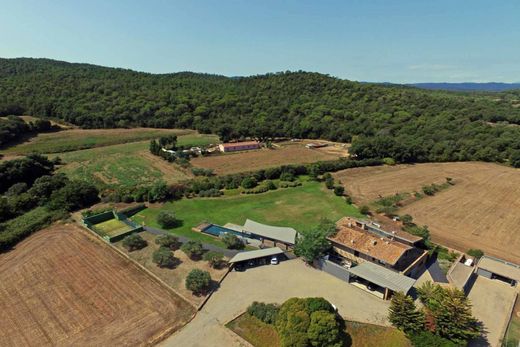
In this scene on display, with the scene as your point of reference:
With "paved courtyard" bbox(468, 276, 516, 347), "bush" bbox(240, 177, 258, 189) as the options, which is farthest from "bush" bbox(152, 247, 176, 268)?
"paved courtyard" bbox(468, 276, 516, 347)

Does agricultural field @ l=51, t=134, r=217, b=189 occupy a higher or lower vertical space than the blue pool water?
higher

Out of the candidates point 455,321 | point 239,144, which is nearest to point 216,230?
point 455,321

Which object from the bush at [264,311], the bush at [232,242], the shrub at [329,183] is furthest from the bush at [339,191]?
the bush at [264,311]

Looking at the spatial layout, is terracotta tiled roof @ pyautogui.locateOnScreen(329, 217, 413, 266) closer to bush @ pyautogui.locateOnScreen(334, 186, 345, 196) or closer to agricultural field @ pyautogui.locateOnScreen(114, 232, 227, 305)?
agricultural field @ pyautogui.locateOnScreen(114, 232, 227, 305)

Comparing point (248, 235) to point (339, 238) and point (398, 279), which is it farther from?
point (398, 279)

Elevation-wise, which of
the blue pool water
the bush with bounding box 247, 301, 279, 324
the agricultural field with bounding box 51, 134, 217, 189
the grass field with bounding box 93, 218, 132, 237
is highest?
the agricultural field with bounding box 51, 134, 217, 189

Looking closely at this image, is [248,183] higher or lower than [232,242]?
higher

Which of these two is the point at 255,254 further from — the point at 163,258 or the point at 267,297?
the point at 163,258

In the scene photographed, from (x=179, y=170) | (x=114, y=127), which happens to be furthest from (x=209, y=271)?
(x=114, y=127)
